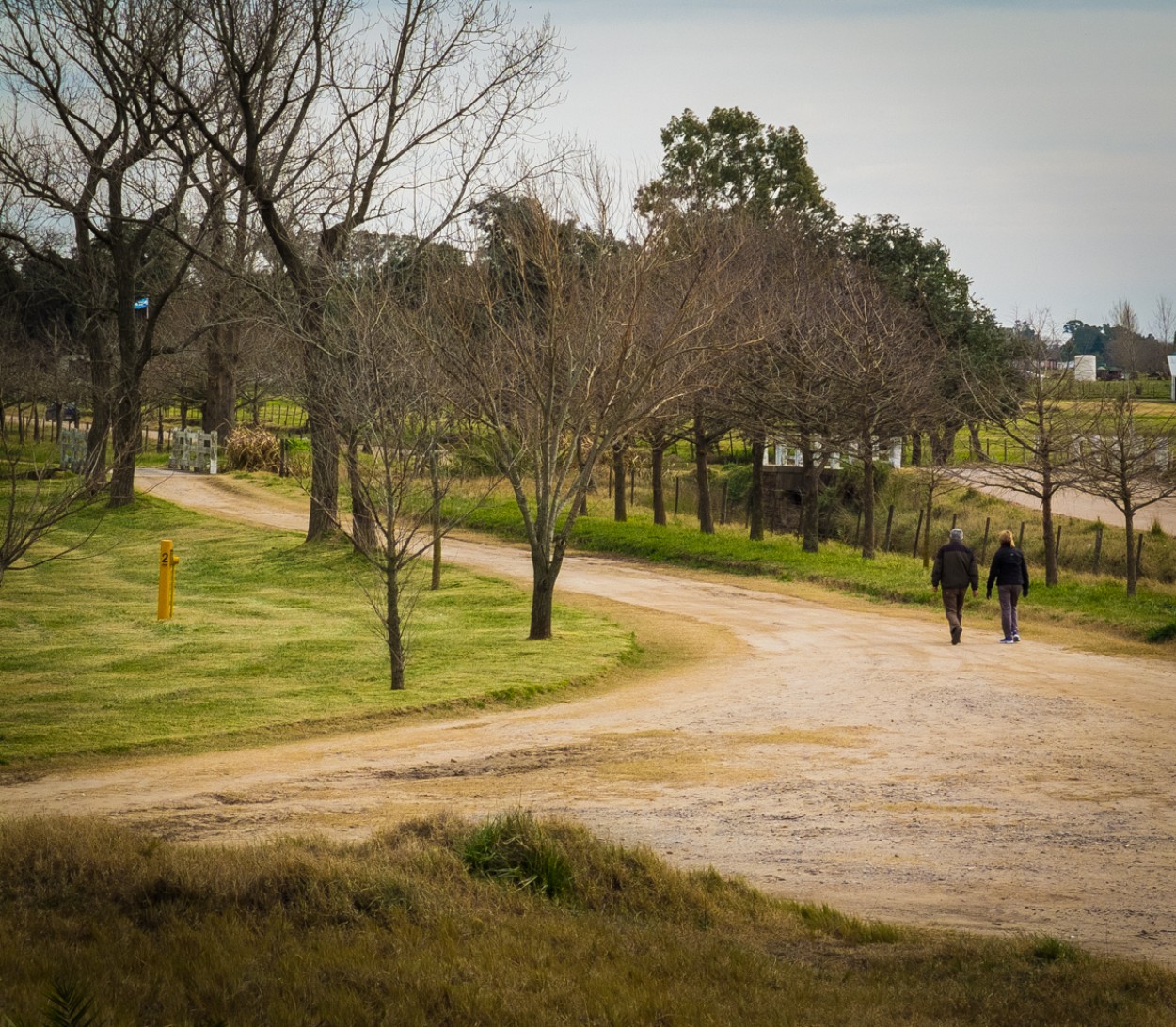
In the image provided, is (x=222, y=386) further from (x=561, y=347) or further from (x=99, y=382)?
(x=561, y=347)

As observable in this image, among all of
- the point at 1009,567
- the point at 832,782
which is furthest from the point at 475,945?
the point at 1009,567

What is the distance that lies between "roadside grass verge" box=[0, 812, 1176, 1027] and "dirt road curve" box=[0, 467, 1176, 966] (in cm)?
126

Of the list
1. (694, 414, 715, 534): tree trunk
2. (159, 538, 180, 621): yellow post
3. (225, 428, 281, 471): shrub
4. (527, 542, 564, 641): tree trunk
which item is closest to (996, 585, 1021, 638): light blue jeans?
(527, 542, 564, 641): tree trunk

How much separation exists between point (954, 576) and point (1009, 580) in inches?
43.5

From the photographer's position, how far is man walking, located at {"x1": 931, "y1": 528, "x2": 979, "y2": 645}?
871 inches

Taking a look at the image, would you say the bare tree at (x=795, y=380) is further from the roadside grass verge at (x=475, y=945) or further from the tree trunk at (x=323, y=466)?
the roadside grass verge at (x=475, y=945)

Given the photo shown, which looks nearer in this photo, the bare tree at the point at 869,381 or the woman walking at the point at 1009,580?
the woman walking at the point at 1009,580

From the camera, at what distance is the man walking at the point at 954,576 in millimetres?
22125

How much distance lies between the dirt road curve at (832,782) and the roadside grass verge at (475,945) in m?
1.26

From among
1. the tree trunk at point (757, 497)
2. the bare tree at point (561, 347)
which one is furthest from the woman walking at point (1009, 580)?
the tree trunk at point (757, 497)

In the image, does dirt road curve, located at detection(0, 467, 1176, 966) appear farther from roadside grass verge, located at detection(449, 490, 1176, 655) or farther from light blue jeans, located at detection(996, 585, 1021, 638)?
roadside grass verge, located at detection(449, 490, 1176, 655)

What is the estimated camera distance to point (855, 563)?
33000 mm

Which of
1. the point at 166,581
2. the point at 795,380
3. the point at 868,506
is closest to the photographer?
the point at 166,581

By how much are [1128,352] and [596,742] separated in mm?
84484
